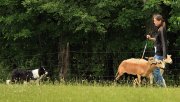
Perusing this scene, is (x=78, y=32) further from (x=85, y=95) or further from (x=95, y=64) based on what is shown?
(x=85, y=95)

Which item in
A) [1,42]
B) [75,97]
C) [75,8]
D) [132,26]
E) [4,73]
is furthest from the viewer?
[1,42]

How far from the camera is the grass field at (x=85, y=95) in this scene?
1030cm

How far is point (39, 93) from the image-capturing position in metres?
11.2

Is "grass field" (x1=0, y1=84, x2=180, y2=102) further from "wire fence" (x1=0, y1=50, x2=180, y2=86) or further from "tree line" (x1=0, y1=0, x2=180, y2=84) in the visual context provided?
"wire fence" (x1=0, y1=50, x2=180, y2=86)

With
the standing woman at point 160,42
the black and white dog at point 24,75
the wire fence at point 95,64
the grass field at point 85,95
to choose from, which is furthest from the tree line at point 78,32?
the grass field at point 85,95

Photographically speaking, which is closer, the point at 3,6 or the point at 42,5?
the point at 42,5

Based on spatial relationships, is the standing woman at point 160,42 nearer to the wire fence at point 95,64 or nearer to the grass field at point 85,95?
the grass field at point 85,95

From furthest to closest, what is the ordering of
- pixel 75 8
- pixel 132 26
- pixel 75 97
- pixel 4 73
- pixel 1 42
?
pixel 1 42
pixel 4 73
pixel 132 26
pixel 75 8
pixel 75 97

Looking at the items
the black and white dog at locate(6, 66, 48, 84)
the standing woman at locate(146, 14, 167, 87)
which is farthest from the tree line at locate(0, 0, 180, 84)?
the standing woman at locate(146, 14, 167, 87)

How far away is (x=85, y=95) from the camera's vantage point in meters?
10.8

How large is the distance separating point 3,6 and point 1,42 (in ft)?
10.6

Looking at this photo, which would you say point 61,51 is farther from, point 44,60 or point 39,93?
point 39,93

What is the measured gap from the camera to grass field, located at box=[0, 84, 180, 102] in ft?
33.8

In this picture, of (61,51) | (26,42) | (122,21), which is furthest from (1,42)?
(122,21)
